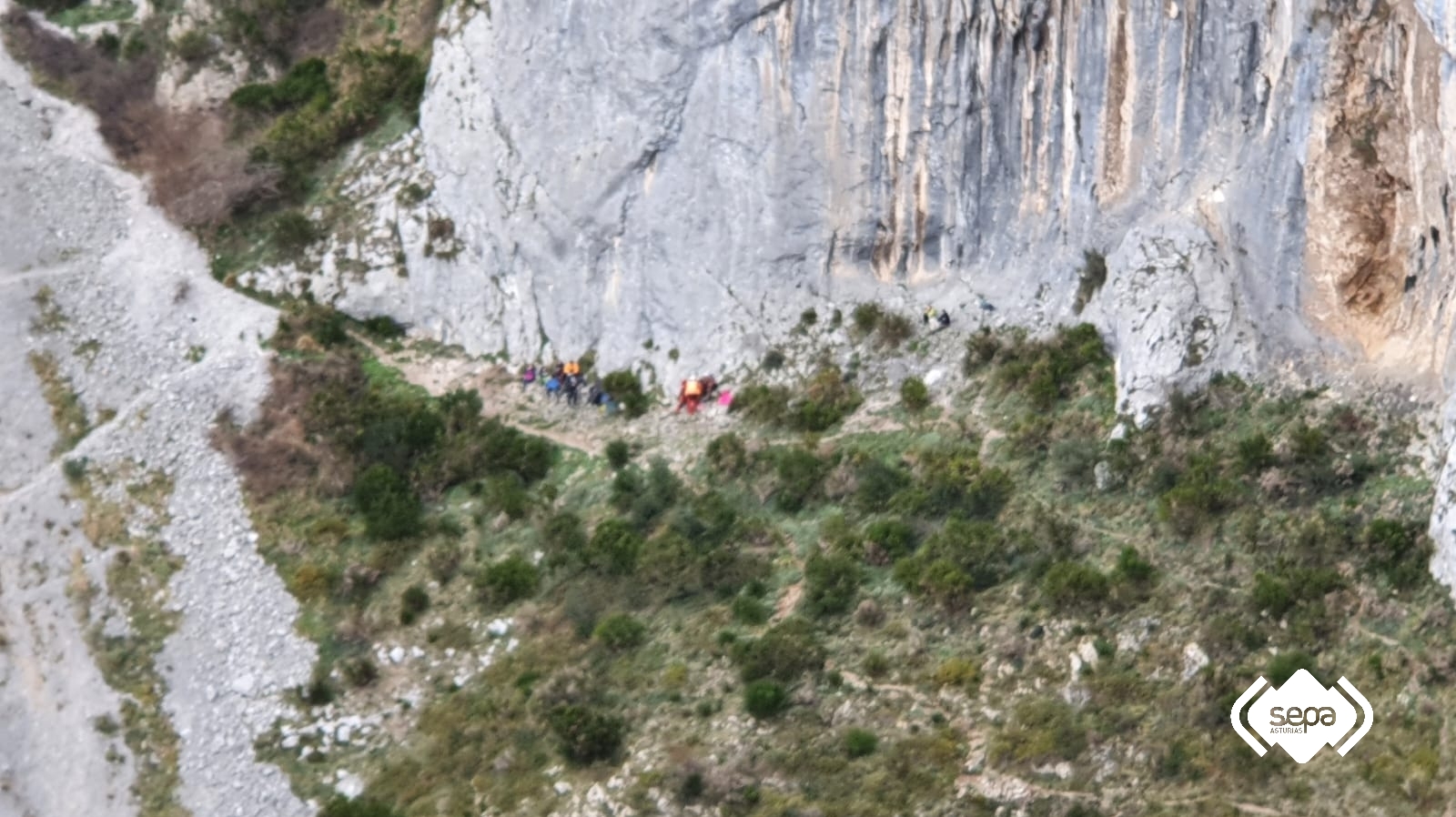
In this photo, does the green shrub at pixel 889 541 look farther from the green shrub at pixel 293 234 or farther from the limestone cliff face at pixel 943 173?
the green shrub at pixel 293 234

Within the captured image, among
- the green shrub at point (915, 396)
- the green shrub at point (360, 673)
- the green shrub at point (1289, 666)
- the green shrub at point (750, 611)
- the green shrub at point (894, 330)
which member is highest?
the green shrub at point (894, 330)

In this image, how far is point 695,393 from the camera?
48.7m

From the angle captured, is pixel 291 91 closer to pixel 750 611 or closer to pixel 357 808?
pixel 750 611

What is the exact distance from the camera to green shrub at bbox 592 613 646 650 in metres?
42.0

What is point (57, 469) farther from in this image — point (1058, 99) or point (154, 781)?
point (1058, 99)

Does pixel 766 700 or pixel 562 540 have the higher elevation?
pixel 562 540

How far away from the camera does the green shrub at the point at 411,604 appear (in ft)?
146

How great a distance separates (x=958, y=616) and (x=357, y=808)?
38.8 ft

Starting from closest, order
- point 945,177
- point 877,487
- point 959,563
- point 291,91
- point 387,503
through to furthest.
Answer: point 959,563
point 877,487
point 945,177
point 387,503
point 291,91

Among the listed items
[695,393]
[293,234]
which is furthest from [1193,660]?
[293,234]

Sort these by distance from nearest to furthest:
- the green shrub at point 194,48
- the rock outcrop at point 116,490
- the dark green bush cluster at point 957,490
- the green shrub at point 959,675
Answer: the green shrub at point 959,675, the dark green bush cluster at point 957,490, the rock outcrop at point 116,490, the green shrub at point 194,48

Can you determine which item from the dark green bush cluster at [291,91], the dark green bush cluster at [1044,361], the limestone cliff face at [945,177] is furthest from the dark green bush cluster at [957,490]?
the dark green bush cluster at [291,91]

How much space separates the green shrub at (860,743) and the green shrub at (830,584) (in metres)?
3.65

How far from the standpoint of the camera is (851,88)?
47875mm
